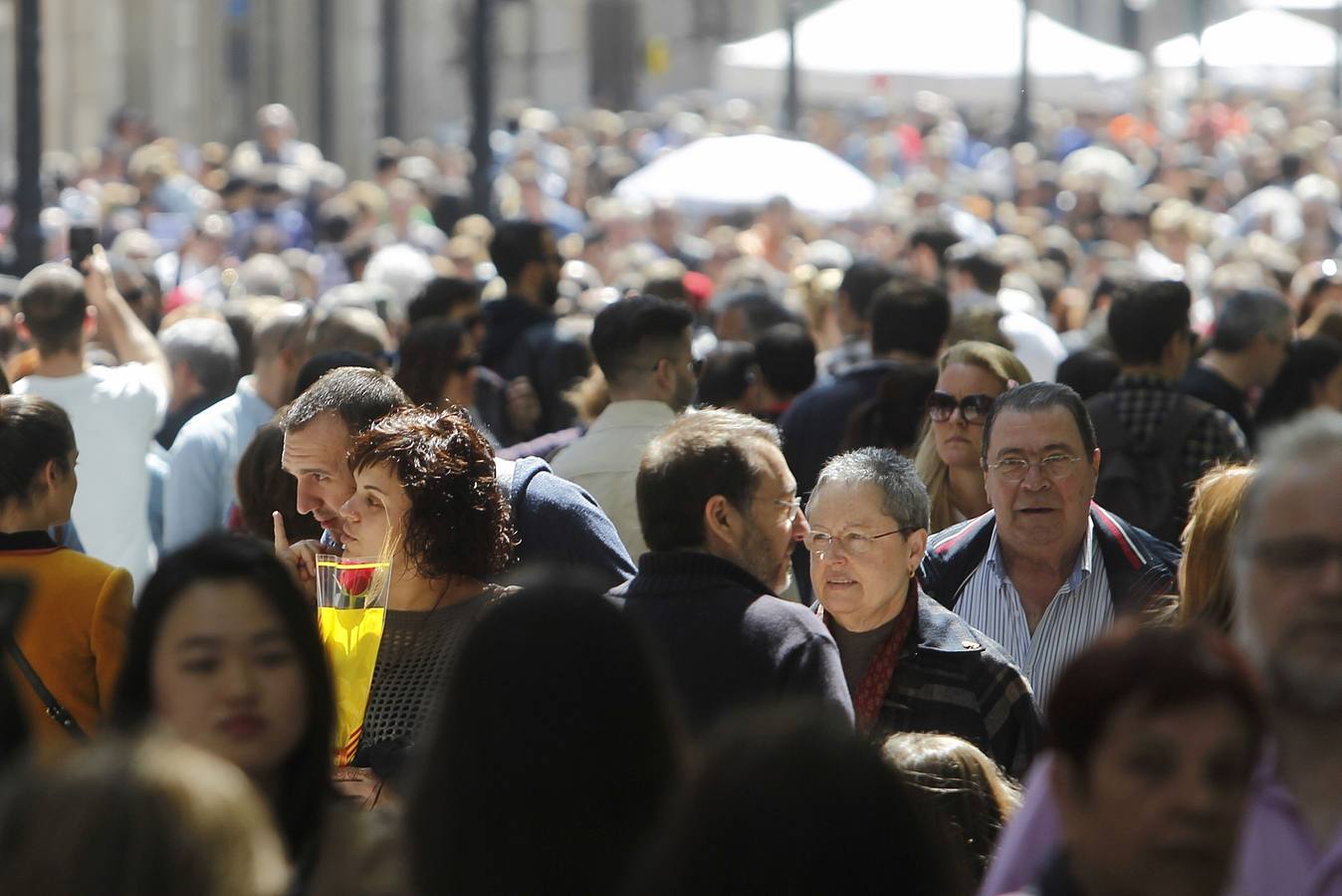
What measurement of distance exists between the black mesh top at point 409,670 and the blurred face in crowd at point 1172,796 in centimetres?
213

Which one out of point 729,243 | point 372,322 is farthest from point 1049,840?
point 729,243

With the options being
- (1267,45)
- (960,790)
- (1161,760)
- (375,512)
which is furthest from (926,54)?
(1161,760)

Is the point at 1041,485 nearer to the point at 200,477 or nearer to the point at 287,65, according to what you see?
the point at 200,477

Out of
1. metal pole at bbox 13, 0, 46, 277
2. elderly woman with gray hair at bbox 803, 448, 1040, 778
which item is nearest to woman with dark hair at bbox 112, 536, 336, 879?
elderly woman with gray hair at bbox 803, 448, 1040, 778

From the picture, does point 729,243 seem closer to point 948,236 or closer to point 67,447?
point 948,236

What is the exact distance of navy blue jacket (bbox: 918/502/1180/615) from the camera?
5758 millimetres

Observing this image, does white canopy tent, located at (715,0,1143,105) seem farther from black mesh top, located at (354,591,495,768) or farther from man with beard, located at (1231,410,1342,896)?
man with beard, located at (1231,410,1342,896)

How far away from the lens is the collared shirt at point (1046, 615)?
576 cm

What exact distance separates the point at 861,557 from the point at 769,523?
540mm

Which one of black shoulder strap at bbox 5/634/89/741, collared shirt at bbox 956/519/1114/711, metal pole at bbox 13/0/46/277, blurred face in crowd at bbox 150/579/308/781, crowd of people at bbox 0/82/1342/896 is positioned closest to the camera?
crowd of people at bbox 0/82/1342/896

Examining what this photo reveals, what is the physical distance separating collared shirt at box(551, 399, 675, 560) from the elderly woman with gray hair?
1472 millimetres

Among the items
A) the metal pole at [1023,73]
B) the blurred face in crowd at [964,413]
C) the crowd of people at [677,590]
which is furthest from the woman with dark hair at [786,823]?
the metal pole at [1023,73]

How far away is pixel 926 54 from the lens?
22.3 meters

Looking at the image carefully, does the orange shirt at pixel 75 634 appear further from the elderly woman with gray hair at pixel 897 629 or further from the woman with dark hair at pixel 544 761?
the woman with dark hair at pixel 544 761
